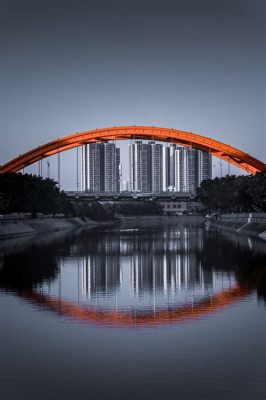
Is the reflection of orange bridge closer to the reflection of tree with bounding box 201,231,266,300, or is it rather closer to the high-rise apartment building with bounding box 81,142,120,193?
the reflection of tree with bounding box 201,231,266,300

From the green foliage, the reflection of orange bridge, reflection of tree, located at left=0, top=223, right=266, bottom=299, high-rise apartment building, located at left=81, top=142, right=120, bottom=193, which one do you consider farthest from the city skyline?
the reflection of orange bridge

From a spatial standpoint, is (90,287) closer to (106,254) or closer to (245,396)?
(245,396)

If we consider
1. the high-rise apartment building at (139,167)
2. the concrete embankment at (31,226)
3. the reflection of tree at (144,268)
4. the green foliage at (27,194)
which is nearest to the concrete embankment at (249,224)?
the reflection of tree at (144,268)

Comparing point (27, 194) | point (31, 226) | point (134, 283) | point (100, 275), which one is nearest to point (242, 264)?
point (100, 275)

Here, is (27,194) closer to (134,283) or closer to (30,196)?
(30,196)

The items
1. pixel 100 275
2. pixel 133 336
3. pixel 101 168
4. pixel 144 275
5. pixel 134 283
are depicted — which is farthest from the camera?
pixel 101 168

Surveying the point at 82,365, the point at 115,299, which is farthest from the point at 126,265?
the point at 82,365
